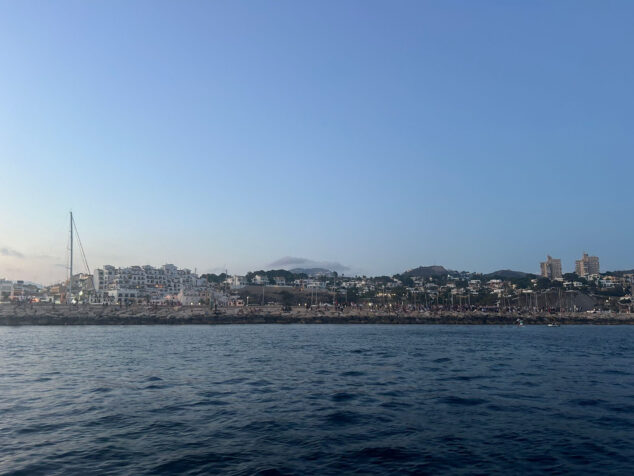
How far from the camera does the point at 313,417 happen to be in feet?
56.7

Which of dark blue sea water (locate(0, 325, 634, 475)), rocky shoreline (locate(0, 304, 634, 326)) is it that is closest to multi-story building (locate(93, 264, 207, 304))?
rocky shoreline (locate(0, 304, 634, 326))

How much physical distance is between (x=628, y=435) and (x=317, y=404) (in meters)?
11.5

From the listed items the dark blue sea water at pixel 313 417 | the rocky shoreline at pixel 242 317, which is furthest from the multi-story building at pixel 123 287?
the dark blue sea water at pixel 313 417

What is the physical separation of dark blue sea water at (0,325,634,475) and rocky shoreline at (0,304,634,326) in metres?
63.6

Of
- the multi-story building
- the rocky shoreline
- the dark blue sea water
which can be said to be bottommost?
the rocky shoreline

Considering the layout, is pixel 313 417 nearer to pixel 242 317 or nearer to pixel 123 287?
pixel 242 317

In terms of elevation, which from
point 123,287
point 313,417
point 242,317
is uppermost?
point 123,287

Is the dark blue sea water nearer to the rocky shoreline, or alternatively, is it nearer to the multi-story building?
the rocky shoreline

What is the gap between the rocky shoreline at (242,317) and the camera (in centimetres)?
8988

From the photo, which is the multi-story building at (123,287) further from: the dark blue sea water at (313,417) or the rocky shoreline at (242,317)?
the dark blue sea water at (313,417)

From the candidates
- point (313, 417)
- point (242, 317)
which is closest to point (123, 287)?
point (242, 317)

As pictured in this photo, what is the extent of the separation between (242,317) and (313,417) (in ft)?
284

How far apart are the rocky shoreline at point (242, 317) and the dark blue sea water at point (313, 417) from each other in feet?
209

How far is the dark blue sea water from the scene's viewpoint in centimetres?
1232
